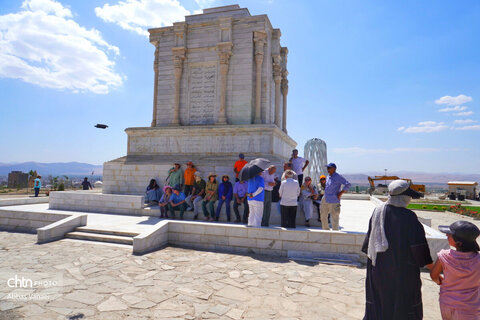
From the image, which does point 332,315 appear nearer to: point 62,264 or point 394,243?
point 394,243

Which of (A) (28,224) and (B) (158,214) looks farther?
(B) (158,214)

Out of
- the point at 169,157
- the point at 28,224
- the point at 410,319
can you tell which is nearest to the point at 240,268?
the point at 410,319

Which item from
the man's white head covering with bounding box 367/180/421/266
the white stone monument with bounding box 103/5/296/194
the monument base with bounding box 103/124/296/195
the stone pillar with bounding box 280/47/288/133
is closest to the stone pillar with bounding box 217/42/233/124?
the white stone monument with bounding box 103/5/296/194

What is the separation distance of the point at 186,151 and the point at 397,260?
41.8ft

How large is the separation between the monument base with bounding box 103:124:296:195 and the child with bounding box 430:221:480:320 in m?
9.28

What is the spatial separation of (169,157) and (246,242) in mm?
8521

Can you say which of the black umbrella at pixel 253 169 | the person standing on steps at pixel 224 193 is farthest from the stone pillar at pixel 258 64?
the black umbrella at pixel 253 169

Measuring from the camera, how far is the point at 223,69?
1505 centimetres

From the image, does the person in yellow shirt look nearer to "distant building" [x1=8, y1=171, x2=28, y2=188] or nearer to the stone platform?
the stone platform

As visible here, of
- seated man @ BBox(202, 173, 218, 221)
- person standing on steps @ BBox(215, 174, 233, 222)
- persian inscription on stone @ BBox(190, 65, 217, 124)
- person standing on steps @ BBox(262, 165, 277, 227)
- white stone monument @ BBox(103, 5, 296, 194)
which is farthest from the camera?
persian inscription on stone @ BBox(190, 65, 217, 124)

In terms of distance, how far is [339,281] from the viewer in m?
5.27

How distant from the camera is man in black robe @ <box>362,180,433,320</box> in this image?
2.82 metres

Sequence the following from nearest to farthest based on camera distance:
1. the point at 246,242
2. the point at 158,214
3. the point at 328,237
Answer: the point at 328,237 → the point at 246,242 → the point at 158,214

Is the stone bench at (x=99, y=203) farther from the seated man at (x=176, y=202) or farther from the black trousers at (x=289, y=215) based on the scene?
the black trousers at (x=289, y=215)
